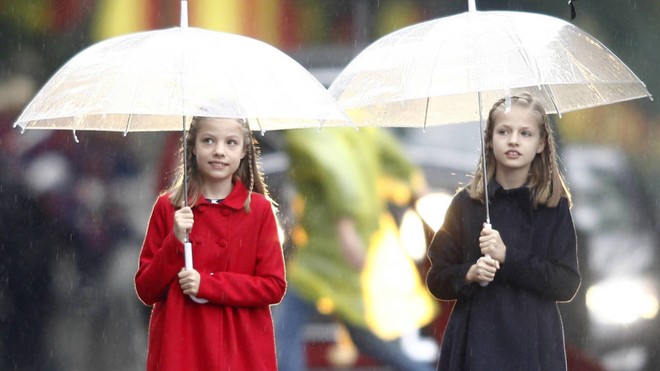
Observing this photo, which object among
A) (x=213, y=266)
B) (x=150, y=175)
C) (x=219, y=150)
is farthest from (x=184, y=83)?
(x=150, y=175)

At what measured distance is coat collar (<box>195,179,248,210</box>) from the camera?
16.7ft

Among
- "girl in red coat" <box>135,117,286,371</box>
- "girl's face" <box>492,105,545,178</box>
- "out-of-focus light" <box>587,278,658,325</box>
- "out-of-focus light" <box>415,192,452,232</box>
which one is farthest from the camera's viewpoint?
"out-of-focus light" <box>587,278,658,325</box>

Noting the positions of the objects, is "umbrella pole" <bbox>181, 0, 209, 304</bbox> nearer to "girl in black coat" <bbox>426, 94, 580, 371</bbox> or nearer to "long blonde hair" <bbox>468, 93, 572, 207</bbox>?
"girl in black coat" <bbox>426, 94, 580, 371</bbox>

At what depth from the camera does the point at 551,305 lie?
512cm

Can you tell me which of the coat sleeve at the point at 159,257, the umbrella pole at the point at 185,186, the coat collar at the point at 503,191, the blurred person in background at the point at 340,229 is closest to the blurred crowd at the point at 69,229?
the blurred person in background at the point at 340,229

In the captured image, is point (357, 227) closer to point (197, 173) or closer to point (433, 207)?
point (433, 207)

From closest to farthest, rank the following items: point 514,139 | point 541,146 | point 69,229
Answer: point 514,139 < point 541,146 < point 69,229

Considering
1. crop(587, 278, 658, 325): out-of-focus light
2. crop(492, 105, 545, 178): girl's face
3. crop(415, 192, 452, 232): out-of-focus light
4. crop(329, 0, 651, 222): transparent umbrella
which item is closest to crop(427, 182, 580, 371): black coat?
crop(492, 105, 545, 178): girl's face

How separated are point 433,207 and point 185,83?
280 cm

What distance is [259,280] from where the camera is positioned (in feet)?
16.5

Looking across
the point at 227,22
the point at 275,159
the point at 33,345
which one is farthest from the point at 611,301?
the point at 33,345

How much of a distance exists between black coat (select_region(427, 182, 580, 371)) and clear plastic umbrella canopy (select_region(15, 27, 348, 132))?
0.64 m

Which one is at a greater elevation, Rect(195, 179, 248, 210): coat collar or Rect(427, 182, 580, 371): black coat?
Rect(195, 179, 248, 210): coat collar

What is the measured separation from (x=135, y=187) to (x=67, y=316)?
675 mm
